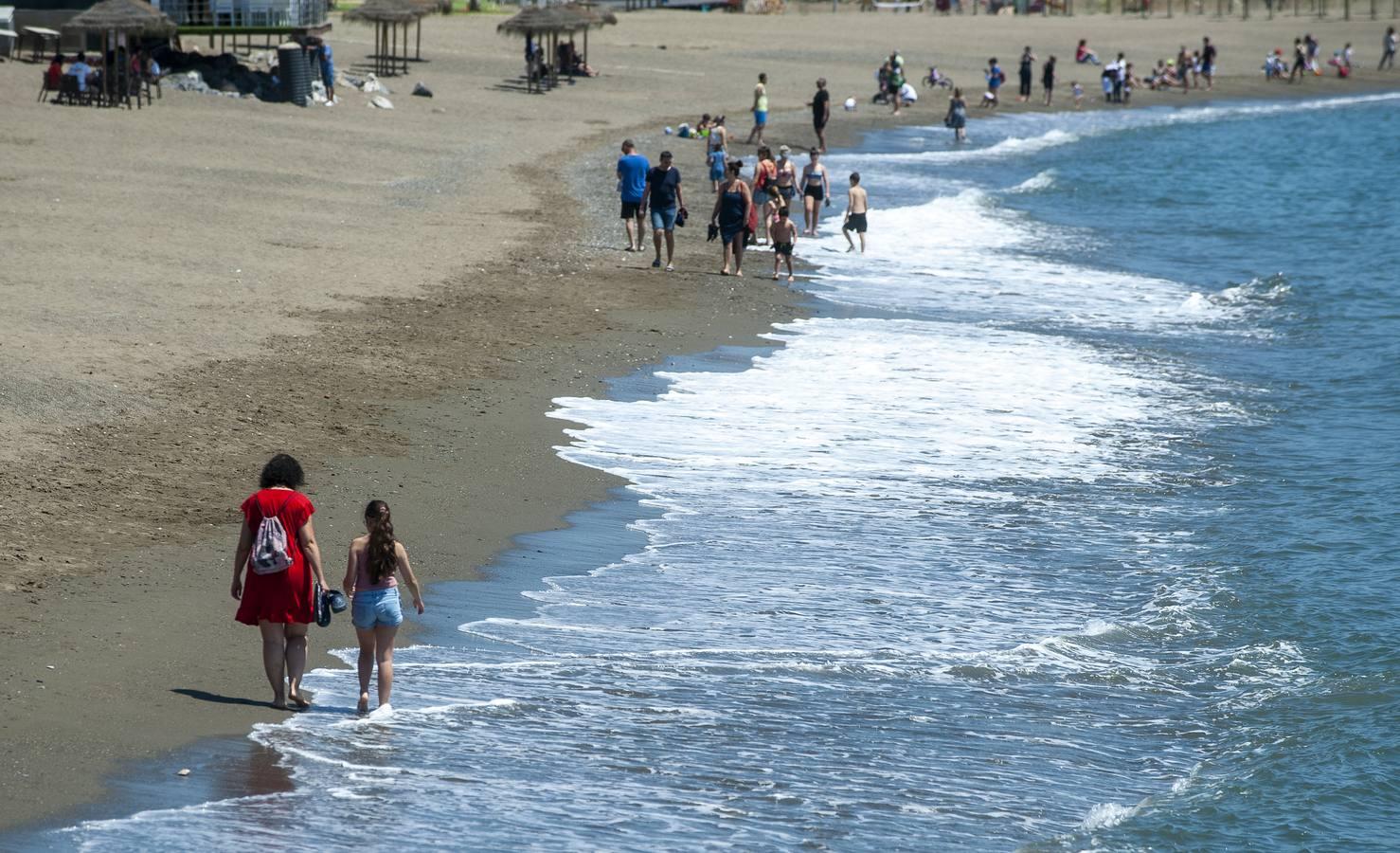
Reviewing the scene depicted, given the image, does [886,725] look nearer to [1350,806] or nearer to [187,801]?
[1350,806]

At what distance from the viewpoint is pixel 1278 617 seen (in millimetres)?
10812

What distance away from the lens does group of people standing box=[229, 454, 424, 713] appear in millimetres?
8164

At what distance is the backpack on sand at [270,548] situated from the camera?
320 inches


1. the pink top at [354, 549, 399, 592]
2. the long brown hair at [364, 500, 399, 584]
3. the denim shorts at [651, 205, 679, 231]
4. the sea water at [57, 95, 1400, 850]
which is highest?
the denim shorts at [651, 205, 679, 231]

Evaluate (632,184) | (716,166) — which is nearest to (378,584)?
(632,184)

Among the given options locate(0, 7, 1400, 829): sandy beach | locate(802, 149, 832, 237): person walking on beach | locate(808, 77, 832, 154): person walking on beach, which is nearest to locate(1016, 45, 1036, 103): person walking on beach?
locate(808, 77, 832, 154): person walking on beach

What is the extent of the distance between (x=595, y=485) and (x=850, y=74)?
143 ft

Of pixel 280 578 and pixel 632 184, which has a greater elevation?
pixel 632 184

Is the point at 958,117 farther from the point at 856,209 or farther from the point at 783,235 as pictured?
the point at 783,235

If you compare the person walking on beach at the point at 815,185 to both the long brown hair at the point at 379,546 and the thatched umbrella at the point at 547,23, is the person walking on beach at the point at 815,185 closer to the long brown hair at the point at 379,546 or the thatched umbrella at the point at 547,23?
the long brown hair at the point at 379,546

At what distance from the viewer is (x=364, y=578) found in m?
8.31

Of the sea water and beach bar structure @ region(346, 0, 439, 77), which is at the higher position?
beach bar structure @ region(346, 0, 439, 77)

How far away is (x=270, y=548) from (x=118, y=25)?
25.8 meters

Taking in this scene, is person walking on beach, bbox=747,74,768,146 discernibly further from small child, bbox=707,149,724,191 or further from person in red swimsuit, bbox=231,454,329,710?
person in red swimsuit, bbox=231,454,329,710
